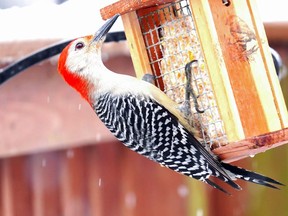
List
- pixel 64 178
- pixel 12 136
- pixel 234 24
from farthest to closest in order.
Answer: pixel 64 178 → pixel 12 136 → pixel 234 24

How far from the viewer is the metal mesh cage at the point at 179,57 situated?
12.3 feet

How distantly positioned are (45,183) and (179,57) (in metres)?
1.64

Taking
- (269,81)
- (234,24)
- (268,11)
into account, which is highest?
(268,11)

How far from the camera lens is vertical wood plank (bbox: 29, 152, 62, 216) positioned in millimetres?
5082

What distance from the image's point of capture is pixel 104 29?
147 inches

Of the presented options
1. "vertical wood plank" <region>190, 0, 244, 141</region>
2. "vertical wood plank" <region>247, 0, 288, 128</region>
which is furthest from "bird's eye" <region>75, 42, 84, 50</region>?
"vertical wood plank" <region>247, 0, 288, 128</region>

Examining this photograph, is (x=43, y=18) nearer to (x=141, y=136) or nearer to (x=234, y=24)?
(x=141, y=136)

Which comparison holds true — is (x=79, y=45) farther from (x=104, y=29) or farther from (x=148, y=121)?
(x=148, y=121)

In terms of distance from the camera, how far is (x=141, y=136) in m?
3.80

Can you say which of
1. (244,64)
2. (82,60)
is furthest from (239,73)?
(82,60)

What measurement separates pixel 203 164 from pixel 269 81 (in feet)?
1.55

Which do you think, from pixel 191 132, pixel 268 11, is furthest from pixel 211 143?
pixel 268 11

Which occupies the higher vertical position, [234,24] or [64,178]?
[234,24]

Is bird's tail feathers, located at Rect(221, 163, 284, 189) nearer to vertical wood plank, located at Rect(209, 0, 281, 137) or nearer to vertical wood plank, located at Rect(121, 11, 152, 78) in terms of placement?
vertical wood plank, located at Rect(209, 0, 281, 137)
